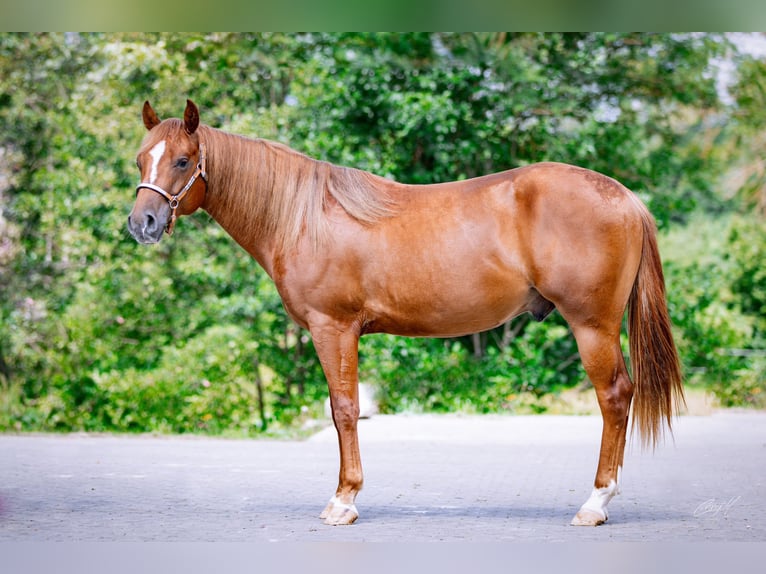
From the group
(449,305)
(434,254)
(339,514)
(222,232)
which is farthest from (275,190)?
(222,232)

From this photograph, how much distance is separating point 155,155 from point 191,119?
239 mm

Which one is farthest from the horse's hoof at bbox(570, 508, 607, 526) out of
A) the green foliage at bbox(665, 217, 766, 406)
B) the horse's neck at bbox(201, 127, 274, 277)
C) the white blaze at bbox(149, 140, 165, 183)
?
the green foliage at bbox(665, 217, 766, 406)

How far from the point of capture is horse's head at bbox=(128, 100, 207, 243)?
13.8ft

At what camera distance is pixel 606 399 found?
13.8ft

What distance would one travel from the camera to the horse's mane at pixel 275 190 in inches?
174

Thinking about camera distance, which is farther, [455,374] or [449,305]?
[455,374]

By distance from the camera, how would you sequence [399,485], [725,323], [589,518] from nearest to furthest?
1. [589,518]
2. [399,485]
3. [725,323]

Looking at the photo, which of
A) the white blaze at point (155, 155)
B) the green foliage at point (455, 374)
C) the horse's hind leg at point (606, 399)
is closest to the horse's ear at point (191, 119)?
the white blaze at point (155, 155)

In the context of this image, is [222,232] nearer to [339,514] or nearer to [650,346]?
[339,514]

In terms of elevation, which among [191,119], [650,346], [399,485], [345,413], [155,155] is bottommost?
[399,485]

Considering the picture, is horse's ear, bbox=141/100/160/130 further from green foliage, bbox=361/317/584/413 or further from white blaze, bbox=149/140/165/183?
green foliage, bbox=361/317/584/413

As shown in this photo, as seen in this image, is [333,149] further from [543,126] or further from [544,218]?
[544,218]

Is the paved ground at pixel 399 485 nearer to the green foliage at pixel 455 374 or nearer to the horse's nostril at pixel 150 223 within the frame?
the green foliage at pixel 455 374
